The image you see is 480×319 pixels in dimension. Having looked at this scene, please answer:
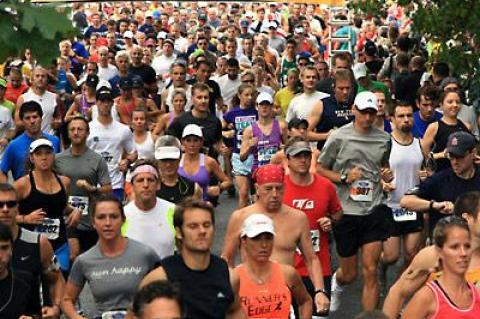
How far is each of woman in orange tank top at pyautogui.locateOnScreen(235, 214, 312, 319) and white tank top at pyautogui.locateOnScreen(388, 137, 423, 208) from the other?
369cm

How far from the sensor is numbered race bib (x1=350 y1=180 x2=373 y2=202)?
32.6 feet

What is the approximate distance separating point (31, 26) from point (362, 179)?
6.11 m

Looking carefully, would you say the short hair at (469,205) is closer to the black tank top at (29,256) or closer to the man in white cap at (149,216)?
the man in white cap at (149,216)

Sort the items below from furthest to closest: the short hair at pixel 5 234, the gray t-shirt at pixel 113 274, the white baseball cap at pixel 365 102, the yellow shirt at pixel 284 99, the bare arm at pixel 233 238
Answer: the yellow shirt at pixel 284 99 < the white baseball cap at pixel 365 102 < the bare arm at pixel 233 238 < the gray t-shirt at pixel 113 274 < the short hair at pixel 5 234

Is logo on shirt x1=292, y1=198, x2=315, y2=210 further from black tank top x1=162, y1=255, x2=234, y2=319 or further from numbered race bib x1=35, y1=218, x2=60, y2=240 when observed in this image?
black tank top x1=162, y1=255, x2=234, y2=319

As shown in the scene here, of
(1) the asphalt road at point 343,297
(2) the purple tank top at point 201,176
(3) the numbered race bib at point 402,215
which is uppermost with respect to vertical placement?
(2) the purple tank top at point 201,176

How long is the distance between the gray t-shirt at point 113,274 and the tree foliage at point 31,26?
3287mm

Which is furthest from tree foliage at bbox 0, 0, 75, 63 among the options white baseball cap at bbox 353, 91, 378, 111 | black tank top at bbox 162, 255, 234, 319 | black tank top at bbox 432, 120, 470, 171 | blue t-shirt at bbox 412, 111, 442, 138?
blue t-shirt at bbox 412, 111, 442, 138

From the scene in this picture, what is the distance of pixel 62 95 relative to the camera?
1741 cm

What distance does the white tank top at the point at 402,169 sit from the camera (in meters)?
10.7

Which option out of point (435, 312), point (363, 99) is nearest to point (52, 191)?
point (363, 99)

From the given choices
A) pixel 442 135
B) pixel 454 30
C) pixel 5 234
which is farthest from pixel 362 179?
pixel 454 30

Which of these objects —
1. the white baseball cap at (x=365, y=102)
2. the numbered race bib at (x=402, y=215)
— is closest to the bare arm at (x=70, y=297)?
the white baseball cap at (x=365, y=102)

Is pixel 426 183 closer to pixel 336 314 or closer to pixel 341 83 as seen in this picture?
pixel 336 314
